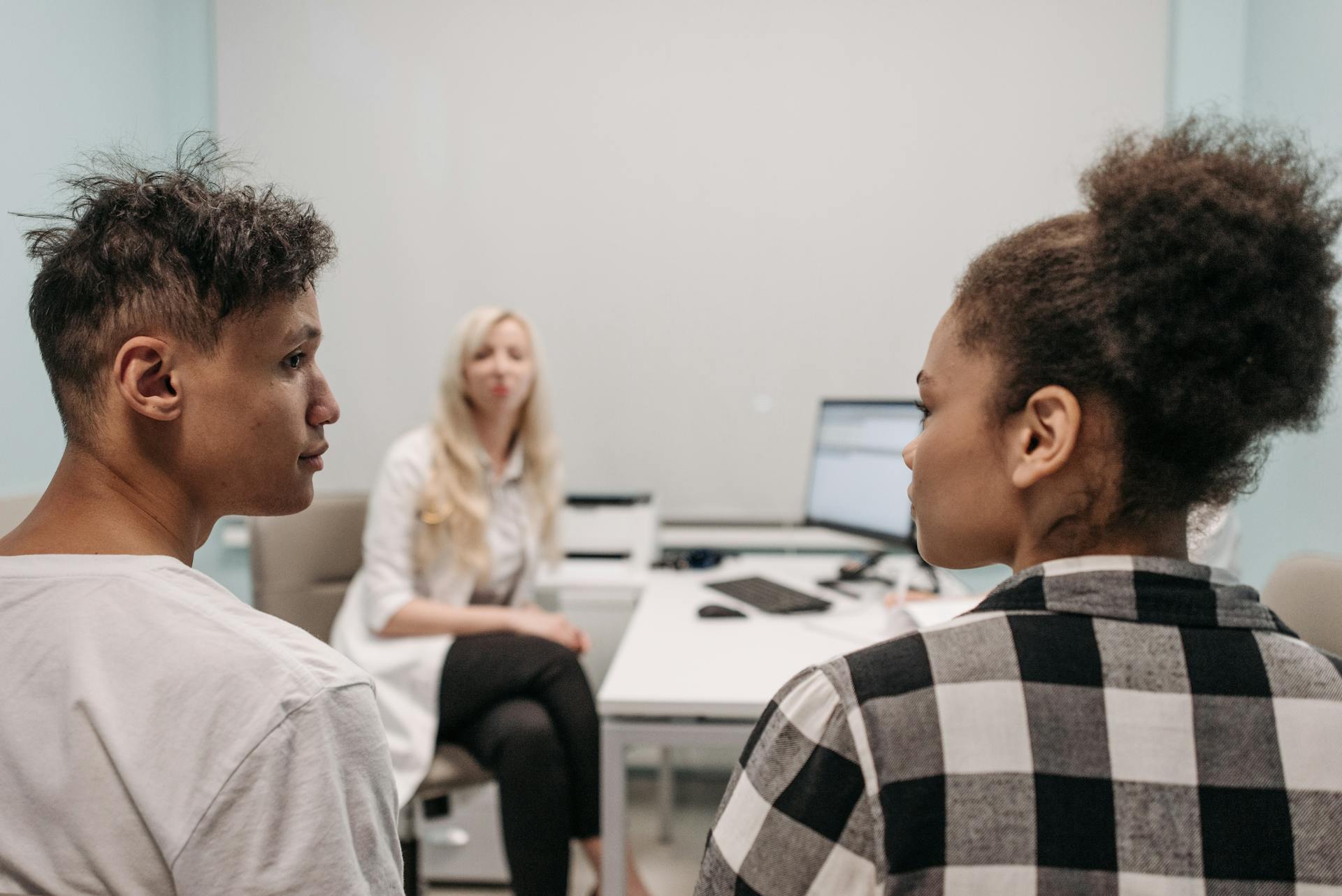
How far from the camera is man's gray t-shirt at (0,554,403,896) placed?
57 cm

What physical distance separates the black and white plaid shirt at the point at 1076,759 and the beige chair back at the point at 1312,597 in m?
0.88

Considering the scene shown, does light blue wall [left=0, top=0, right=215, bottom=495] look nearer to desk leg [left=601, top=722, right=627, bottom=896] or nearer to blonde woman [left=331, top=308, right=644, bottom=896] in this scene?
blonde woman [left=331, top=308, right=644, bottom=896]

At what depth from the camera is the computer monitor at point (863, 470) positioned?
230cm

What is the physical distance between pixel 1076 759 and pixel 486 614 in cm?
166

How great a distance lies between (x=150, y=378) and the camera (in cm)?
68

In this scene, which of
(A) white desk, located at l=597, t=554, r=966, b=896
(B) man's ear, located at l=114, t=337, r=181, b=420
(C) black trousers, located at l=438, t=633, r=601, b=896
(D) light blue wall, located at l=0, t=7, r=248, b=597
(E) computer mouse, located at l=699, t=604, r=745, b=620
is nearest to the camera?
(B) man's ear, located at l=114, t=337, r=181, b=420

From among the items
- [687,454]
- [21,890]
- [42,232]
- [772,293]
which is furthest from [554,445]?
[21,890]

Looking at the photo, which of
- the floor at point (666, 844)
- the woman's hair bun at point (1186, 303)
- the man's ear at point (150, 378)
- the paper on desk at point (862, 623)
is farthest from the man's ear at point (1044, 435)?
the floor at point (666, 844)

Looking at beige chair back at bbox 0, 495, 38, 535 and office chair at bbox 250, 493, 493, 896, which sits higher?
beige chair back at bbox 0, 495, 38, 535

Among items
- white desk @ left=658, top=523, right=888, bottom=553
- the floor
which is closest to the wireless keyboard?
white desk @ left=658, top=523, right=888, bottom=553

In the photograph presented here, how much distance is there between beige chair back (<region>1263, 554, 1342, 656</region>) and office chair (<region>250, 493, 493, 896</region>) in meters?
1.58

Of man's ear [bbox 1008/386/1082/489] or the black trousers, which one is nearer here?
man's ear [bbox 1008/386/1082/489]

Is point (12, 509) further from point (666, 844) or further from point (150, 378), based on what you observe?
point (666, 844)

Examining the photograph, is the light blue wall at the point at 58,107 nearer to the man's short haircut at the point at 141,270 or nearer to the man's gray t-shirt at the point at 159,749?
the man's short haircut at the point at 141,270
